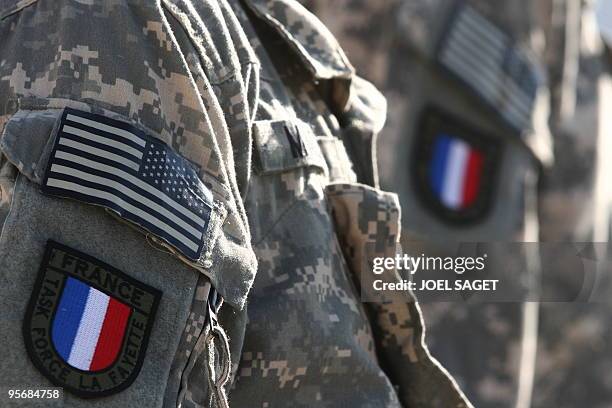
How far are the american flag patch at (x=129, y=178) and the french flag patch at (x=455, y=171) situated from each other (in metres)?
2.35

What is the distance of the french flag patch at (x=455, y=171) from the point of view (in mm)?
3717

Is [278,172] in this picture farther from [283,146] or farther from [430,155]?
[430,155]

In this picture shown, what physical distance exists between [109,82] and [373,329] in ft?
1.96

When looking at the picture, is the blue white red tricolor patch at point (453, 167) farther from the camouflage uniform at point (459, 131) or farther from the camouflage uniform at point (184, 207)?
the camouflage uniform at point (184, 207)

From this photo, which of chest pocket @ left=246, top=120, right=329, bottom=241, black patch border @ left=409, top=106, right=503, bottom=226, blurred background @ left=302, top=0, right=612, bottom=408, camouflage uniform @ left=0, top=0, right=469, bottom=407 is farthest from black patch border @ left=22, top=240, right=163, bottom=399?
black patch border @ left=409, top=106, right=503, bottom=226

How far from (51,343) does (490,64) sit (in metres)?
2.72

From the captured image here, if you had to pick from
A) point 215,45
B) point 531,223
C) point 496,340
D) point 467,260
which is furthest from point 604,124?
point 215,45

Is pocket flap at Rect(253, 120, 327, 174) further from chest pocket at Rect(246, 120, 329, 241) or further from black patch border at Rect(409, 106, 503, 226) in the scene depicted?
black patch border at Rect(409, 106, 503, 226)

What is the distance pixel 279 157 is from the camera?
1.63 metres

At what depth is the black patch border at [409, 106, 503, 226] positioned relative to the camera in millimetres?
3709

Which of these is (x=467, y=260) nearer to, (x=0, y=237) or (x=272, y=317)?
(x=272, y=317)

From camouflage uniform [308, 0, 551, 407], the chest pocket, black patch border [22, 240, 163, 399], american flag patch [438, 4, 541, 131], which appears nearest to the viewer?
black patch border [22, 240, 163, 399]

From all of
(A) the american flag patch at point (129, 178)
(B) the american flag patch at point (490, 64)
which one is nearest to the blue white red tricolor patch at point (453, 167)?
(B) the american flag patch at point (490, 64)

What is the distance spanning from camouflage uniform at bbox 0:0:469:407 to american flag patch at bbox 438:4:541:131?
203cm
